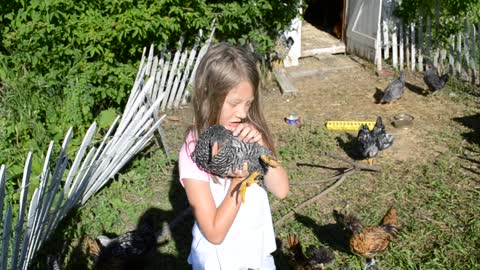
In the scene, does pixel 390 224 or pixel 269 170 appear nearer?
pixel 269 170

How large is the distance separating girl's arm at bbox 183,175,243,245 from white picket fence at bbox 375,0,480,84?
22.6 feet

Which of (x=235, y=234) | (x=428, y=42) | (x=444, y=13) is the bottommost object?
(x=428, y=42)

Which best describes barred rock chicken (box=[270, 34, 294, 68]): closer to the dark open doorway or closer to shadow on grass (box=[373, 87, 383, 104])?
shadow on grass (box=[373, 87, 383, 104])

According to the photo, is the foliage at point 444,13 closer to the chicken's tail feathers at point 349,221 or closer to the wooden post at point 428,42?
the wooden post at point 428,42

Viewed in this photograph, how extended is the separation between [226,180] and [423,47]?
7370 mm

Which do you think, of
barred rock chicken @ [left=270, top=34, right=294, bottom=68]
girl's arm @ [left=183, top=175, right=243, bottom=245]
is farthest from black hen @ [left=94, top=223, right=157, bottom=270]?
barred rock chicken @ [left=270, top=34, right=294, bottom=68]

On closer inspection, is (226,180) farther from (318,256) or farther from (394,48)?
(394,48)

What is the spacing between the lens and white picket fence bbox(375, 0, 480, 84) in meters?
7.85

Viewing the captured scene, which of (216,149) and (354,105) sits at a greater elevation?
(216,149)

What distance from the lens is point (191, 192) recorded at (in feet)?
7.04

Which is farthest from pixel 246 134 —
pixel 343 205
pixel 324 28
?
pixel 324 28

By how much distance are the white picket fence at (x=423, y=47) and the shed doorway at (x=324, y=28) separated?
1.20m

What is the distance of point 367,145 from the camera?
211 inches

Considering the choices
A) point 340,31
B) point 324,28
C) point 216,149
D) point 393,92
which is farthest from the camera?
point 324,28
